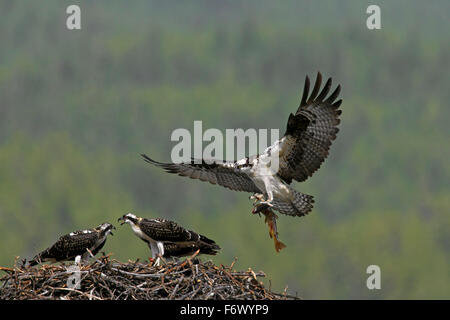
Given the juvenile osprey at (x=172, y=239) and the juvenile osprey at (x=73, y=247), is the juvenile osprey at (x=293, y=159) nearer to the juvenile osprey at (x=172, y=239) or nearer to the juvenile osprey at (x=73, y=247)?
the juvenile osprey at (x=172, y=239)

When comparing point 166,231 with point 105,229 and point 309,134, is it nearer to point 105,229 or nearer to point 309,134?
point 105,229

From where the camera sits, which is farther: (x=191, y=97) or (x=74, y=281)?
(x=191, y=97)

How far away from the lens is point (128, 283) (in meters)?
10.1

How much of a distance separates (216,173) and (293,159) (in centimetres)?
104

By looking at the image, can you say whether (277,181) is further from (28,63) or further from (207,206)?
(28,63)

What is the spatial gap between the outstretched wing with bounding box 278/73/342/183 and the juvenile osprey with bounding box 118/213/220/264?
5.75 ft

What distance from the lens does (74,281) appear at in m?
9.94

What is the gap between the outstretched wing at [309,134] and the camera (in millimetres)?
12484

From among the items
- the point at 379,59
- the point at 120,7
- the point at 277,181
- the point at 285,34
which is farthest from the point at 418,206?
the point at 277,181

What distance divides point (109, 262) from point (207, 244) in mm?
1675

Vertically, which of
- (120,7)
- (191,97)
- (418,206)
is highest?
(120,7)

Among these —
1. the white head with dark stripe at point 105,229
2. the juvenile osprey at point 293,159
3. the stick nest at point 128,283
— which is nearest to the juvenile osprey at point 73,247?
the white head with dark stripe at point 105,229

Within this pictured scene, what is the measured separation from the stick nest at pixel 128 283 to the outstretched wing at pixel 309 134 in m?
2.58

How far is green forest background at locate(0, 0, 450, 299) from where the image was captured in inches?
2402
